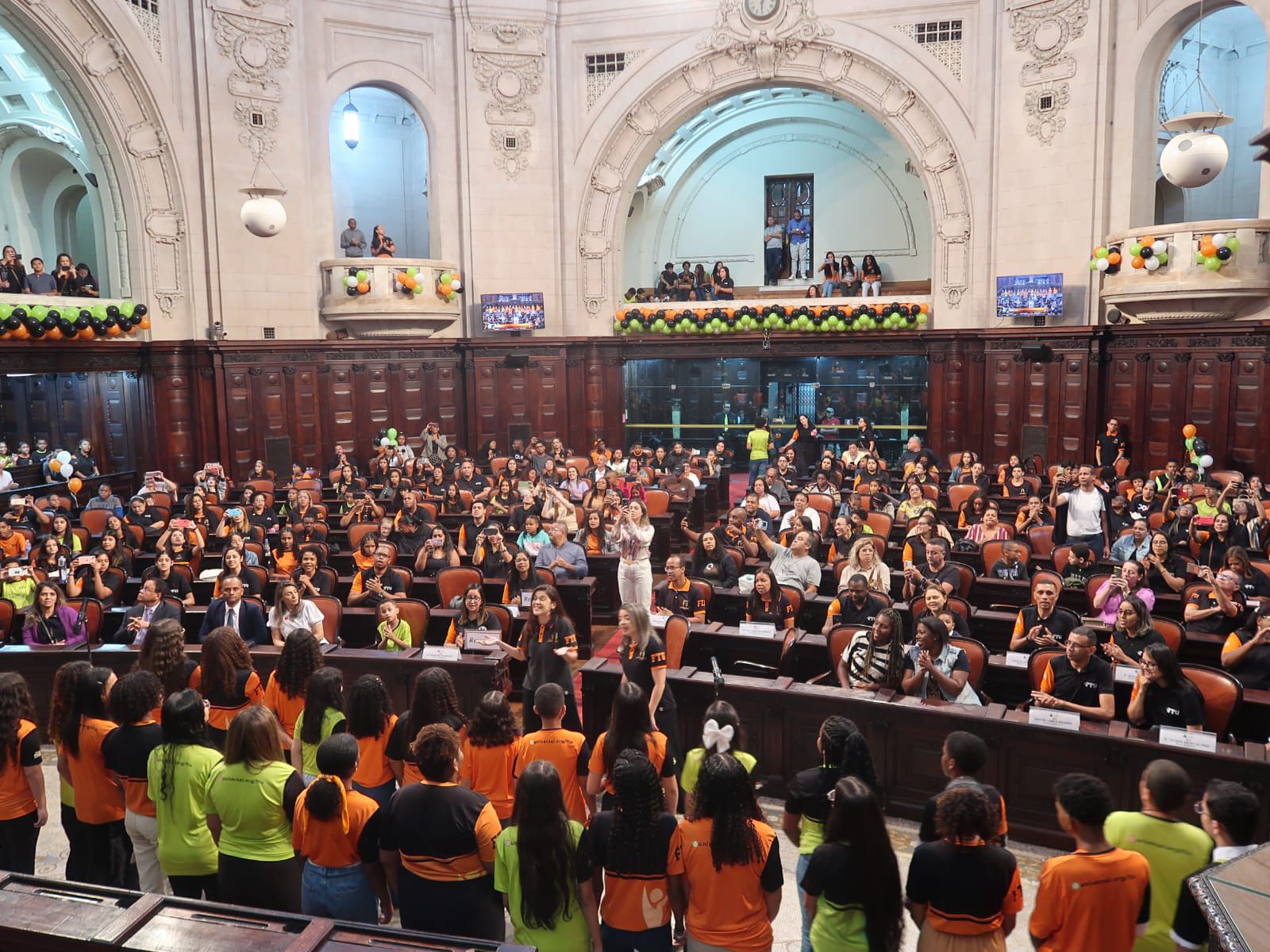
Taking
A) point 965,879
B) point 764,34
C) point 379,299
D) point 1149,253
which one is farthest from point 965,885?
point 764,34

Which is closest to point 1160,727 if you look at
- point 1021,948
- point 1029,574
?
point 1021,948

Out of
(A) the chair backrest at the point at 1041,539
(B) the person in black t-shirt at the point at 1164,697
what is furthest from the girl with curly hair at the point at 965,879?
(A) the chair backrest at the point at 1041,539

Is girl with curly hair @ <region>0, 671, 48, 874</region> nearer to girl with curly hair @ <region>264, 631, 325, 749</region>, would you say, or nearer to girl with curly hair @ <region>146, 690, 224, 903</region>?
girl with curly hair @ <region>146, 690, 224, 903</region>

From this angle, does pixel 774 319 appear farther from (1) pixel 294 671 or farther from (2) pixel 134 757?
(2) pixel 134 757

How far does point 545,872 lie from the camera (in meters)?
4.05

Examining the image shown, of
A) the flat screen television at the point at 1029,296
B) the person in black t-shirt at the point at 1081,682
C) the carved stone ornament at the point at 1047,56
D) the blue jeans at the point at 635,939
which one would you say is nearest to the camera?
the blue jeans at the point at 635,939

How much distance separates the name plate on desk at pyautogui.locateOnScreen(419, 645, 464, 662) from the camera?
8125 mm

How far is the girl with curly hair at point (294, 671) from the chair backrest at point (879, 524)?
7.76 meters

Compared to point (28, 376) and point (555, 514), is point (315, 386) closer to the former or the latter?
point (28, 376)

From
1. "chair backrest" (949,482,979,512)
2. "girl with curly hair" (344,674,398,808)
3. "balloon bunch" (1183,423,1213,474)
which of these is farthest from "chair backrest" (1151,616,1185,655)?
"balloon bunch" (1183,423,1213,474)

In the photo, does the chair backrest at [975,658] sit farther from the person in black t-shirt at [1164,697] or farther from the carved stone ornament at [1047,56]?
the carved stone ornament at [1047,56]

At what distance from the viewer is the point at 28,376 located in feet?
61.5

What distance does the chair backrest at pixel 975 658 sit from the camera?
7359mm

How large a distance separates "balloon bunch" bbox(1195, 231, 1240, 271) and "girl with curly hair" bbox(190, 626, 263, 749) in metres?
15.1
